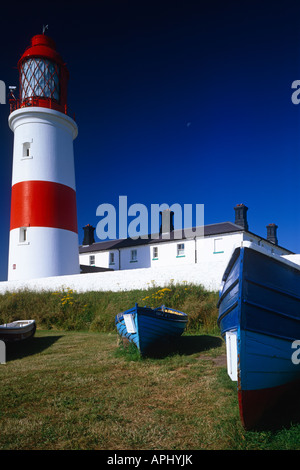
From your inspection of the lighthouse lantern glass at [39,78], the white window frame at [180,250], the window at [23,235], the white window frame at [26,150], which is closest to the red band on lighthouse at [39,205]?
the window at [23,235]

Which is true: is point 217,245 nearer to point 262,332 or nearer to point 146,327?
point 146,327

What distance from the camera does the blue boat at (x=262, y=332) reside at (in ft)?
12.8

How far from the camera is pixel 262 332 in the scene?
4012 mm

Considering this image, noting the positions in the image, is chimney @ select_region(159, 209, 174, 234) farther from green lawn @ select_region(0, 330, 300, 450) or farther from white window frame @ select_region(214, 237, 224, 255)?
green lawn @ select_region(0, 330, 300, 450)

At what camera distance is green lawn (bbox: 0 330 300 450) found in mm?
3684

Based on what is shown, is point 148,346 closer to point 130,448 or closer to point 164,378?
point 164,378

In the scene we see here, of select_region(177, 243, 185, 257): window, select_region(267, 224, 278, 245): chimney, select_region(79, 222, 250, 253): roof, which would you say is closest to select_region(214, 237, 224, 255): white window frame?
select_region(79, 222, 250, 253): roof

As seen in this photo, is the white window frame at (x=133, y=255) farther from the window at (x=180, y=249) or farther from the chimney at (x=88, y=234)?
the chimney at (x=88, y=234)

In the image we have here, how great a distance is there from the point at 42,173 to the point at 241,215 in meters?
18.4

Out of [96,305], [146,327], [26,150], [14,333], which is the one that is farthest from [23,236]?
[146,327]

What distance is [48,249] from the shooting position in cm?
1900

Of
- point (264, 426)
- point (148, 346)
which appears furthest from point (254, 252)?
point (148, 346)

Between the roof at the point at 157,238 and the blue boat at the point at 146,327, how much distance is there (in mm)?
19770

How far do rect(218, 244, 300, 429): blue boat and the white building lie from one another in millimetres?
19882
